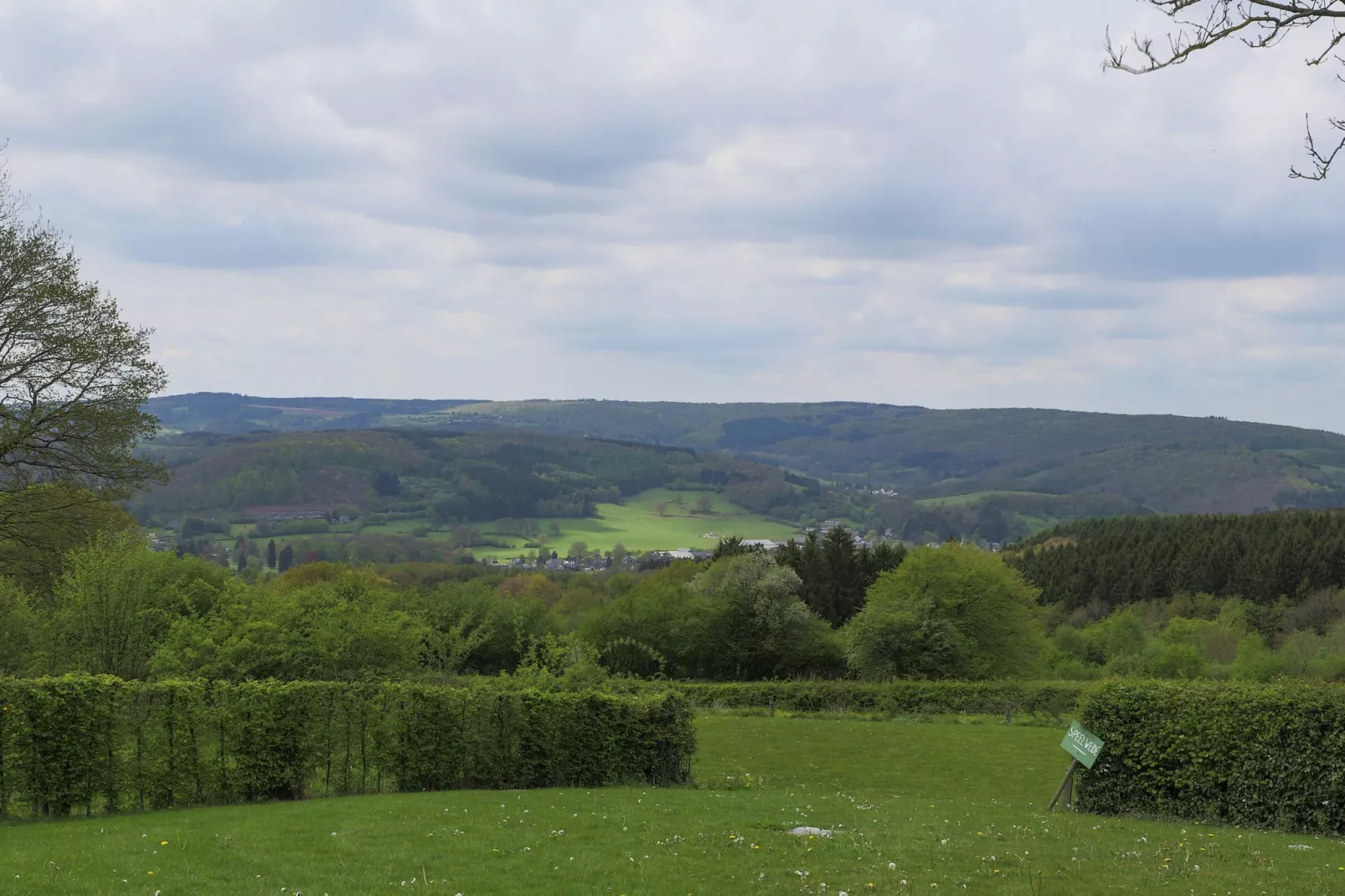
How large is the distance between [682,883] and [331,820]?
666cm

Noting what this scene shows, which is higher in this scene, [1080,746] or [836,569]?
[1080,746]

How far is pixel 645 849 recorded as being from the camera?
13289 millimetres

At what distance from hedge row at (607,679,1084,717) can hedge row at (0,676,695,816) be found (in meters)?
24.5

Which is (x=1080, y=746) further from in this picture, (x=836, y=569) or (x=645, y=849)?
(x=836, y=569)

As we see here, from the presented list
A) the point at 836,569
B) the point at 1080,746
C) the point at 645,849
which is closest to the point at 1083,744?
the point at 1080,746

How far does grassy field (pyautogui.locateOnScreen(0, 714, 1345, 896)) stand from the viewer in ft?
37.1

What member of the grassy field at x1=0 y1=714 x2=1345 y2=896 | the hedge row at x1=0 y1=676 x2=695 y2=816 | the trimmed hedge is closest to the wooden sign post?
the trimmed hedge

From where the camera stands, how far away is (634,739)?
71.7 feet

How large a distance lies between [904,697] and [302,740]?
1332 inches

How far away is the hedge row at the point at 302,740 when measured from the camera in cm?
1652

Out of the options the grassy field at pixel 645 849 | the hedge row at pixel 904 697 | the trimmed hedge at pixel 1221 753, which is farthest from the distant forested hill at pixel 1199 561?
the grassy field at pixel 645 849

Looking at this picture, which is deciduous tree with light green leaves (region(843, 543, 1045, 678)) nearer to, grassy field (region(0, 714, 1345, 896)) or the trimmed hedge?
the trimmed hedge

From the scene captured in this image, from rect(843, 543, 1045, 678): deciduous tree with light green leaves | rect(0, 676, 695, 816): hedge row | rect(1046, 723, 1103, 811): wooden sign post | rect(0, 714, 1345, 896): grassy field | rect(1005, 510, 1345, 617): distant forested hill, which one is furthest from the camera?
rect(1005, 510, 1345, 617): distant forested hill

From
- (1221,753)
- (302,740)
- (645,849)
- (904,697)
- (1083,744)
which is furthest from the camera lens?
(904,697)
